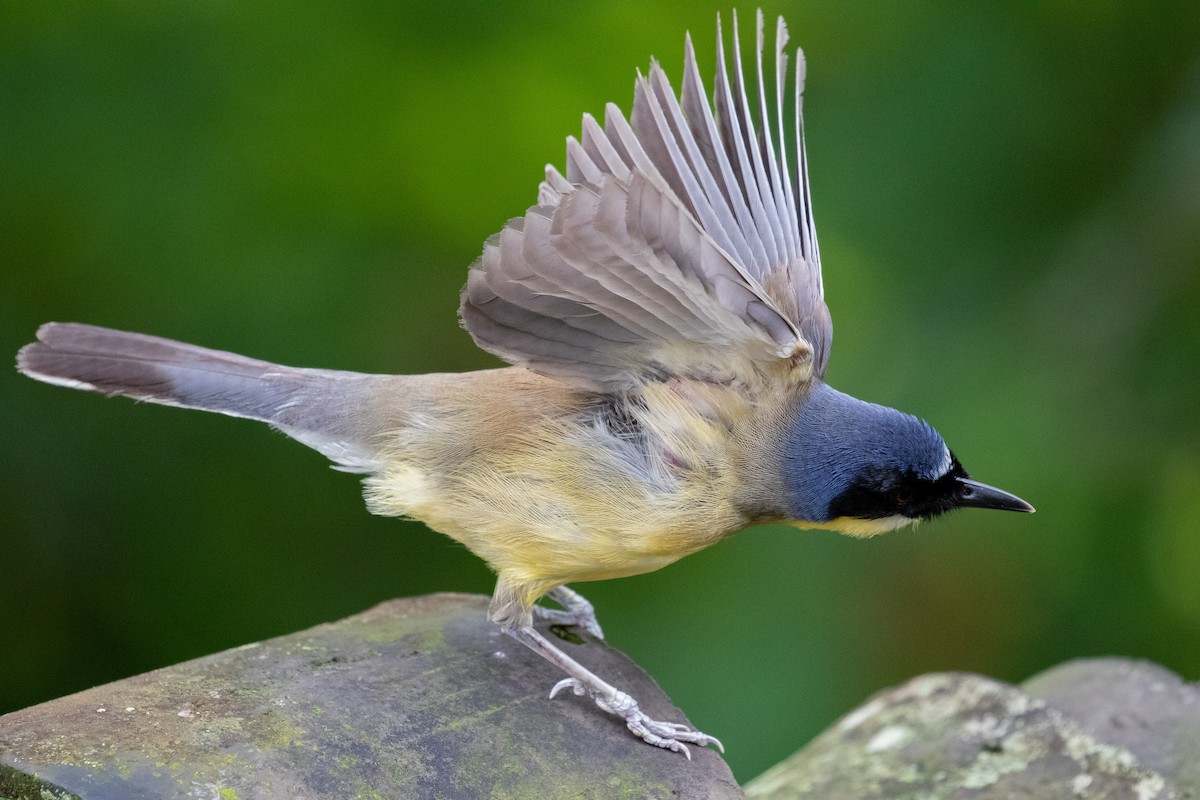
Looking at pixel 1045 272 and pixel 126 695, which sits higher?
pixel 1045 272

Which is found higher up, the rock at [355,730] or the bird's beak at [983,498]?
the bird's beak at [983,498]

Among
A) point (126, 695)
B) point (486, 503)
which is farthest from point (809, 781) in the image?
point (126, 695)

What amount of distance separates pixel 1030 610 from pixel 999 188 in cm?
162

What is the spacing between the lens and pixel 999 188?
504 centimetres

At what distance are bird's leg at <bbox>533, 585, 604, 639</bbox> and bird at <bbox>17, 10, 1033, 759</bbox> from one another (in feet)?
1.42

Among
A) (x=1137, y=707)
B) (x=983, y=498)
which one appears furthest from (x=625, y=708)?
(x=1137, y=707)

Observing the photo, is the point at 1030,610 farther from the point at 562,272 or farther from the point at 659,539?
the point at 562,272

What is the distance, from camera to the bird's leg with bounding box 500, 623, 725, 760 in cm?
304

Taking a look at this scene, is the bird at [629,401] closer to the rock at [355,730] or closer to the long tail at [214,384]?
the long tail at [214,384]

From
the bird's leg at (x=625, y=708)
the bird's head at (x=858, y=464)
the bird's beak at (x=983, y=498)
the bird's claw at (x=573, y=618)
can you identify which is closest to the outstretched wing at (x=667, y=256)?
the bird's head at (x=858, y=464)

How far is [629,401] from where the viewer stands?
325cm

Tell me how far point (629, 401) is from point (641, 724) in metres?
0.79

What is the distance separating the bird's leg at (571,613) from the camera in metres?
3.78

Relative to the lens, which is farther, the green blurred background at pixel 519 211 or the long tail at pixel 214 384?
the green blurred background at pixel 519 211
